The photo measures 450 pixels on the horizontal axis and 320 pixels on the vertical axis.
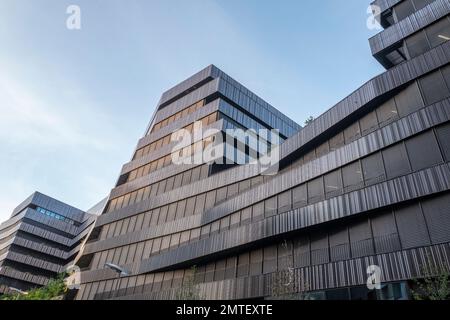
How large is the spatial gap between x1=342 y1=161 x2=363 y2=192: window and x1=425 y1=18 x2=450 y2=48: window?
28.7 feet

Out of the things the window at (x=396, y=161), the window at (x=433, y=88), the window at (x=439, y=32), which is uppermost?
the window at (x=439, y=32)

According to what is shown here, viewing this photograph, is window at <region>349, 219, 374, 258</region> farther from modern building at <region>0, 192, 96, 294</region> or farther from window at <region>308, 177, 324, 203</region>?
modern building at <region>0, 192, 96, 294</region>

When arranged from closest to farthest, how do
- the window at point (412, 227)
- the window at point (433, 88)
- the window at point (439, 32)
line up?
the window at point (412, 227) < the window at point (433, 88) < the window at point (439, 32)

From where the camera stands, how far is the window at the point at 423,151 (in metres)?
17.4

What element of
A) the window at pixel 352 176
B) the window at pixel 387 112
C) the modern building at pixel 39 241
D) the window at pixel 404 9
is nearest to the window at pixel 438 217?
the window at pixel 352 176

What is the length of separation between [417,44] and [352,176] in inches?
385

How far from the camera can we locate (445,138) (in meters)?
17.4

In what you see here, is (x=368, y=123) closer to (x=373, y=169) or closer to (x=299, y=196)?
(x=373, y=169)

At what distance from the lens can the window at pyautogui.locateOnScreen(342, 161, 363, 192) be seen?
20.7 m

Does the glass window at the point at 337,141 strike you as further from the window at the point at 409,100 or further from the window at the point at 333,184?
the window at the point at 409,100

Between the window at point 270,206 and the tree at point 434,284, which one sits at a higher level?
the window at point 270,206

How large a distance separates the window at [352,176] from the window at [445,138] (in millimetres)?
4644

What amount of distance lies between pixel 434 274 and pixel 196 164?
A: 87.7 ft

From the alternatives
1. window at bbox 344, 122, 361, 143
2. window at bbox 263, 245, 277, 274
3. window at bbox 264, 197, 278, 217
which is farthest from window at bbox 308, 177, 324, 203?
window at bbox 263, 245, 277, 274
